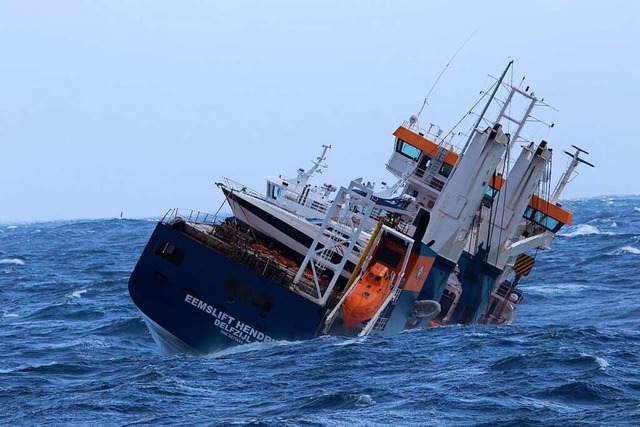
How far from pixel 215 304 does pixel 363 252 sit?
507 cm

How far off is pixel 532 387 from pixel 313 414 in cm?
549

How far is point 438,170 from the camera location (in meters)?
49.8

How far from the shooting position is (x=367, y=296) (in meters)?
35.7

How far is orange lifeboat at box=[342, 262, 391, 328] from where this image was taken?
1385 inches

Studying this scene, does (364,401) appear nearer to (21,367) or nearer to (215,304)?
(215,304)

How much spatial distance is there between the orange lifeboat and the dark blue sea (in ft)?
2.98

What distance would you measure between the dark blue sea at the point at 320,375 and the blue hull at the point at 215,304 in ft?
2.12

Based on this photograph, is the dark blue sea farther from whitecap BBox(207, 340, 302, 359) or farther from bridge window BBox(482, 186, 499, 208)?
bridge window BBox(482, 186, 499, 208)

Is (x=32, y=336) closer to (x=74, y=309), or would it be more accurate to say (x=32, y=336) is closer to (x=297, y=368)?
(x=74, y=309)

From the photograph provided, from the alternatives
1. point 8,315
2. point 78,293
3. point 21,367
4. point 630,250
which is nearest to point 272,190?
point 78,293

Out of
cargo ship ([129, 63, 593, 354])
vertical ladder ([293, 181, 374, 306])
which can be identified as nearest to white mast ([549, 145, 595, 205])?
cargo ship ([129, 63, 593, 354])

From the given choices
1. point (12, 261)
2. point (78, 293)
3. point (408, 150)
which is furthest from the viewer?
point (12, 261)

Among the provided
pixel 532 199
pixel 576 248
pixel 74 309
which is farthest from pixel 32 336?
pixel 576 248

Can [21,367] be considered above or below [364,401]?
below
